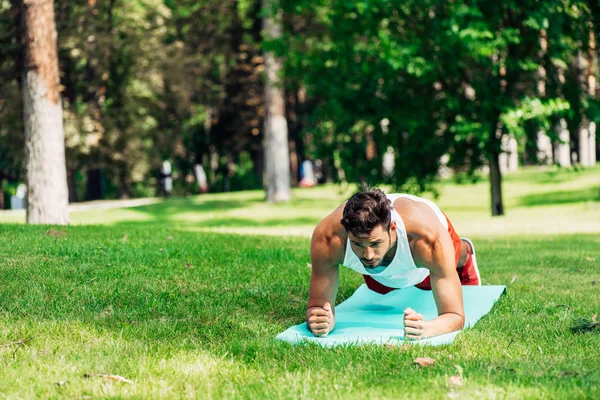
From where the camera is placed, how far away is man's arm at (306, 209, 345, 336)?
594 cm

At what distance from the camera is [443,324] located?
5785mm

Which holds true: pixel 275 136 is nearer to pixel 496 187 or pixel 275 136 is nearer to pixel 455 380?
pixel 496 187

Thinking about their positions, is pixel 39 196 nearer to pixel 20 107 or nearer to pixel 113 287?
pixel 113 287

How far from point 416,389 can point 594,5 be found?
51.9 ft

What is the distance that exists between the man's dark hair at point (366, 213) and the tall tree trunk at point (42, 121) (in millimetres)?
9364

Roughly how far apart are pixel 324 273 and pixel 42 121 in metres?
9.09

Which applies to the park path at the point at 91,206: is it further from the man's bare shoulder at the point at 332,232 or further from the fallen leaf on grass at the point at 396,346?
the fallen leaf on grass at the point at 396,346

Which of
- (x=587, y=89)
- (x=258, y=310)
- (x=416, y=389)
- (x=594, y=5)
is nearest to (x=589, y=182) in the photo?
(x=587, y=89)

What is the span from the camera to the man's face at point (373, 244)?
5477 millimetres

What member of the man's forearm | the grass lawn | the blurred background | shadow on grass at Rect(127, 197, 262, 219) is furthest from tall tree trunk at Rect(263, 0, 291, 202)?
the man's forearm

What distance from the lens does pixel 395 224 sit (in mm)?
5746

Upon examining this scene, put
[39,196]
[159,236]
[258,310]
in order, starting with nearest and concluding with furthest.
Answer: [258,310] → [159,236] → [39,196]

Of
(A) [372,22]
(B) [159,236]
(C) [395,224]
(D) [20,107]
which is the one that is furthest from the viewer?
(D) [20,107]

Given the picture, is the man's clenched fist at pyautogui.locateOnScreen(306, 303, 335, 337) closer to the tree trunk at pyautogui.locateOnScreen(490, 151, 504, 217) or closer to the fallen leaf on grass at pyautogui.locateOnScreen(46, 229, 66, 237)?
the fallen leaf on grass at pyautogui.locateOnScreen(46, 229, 66, 237)
